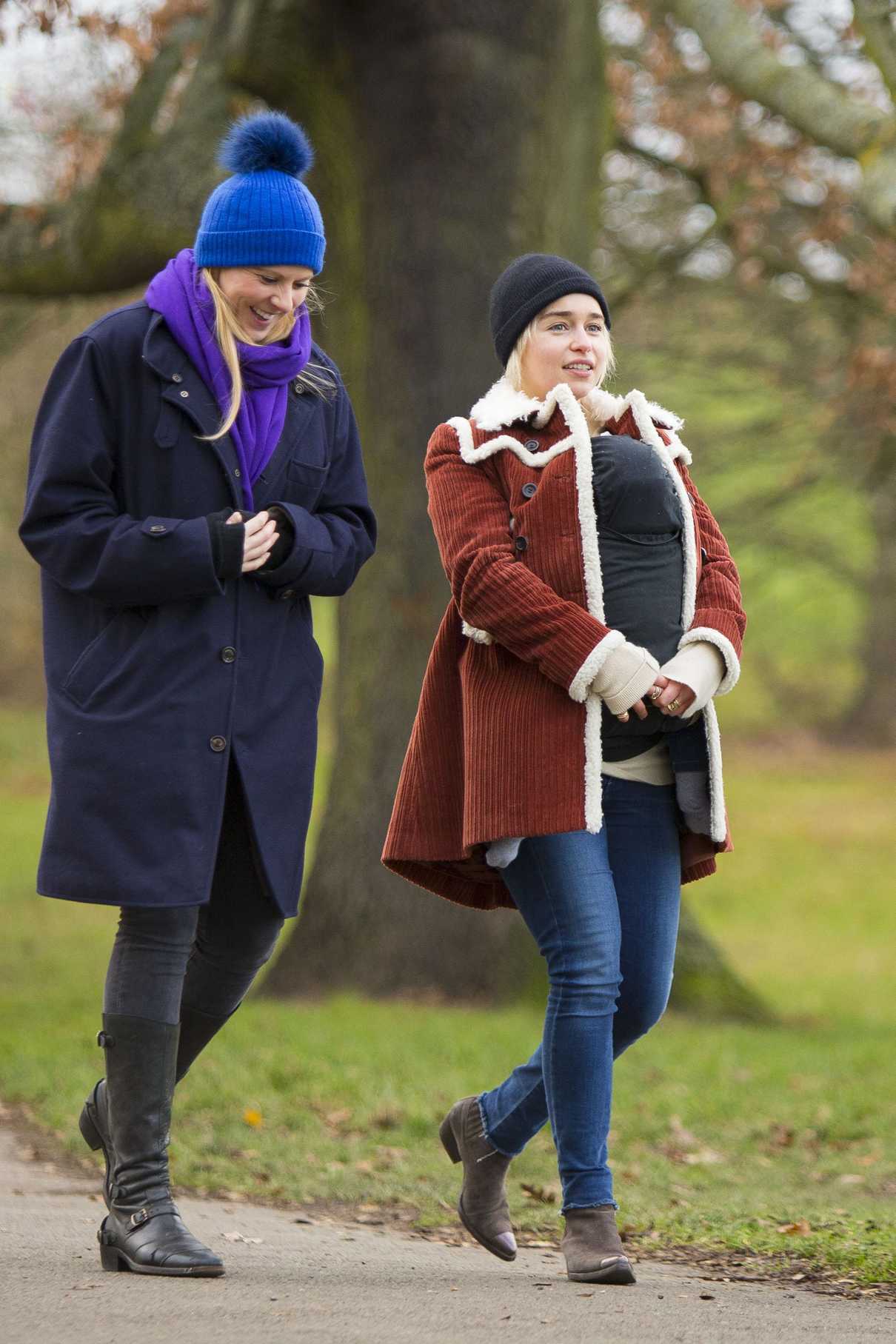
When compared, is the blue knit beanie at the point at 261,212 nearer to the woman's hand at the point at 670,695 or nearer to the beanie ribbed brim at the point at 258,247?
the beanie ribbed brim at the point at 258,247

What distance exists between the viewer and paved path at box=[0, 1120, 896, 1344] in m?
3.31

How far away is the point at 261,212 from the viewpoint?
3.98 meters

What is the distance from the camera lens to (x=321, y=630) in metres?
30.5

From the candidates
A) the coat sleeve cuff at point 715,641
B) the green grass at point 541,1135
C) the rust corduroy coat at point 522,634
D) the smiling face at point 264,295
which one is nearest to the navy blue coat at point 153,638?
the smiling face at point 264,295

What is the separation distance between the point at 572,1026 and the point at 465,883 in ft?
1.77

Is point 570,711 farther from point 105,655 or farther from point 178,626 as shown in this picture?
point 105,655

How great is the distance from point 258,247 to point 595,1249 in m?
2.19

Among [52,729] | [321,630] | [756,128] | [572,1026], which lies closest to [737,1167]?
[572,1026]

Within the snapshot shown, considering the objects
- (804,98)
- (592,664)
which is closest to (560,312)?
(592,664)

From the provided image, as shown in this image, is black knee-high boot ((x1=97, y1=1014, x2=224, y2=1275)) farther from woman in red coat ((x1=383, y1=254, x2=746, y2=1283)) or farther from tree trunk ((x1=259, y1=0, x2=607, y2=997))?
tree trunk ((x1=259, y1=0, x2=607, y2=997))

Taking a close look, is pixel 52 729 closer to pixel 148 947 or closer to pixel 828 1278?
pixel 148 947

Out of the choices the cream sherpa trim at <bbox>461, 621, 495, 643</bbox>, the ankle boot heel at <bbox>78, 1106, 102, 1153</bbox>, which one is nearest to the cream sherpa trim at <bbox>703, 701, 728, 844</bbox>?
the cream sherpa trim at <bbox>461, 621, 495, 643</bbox>

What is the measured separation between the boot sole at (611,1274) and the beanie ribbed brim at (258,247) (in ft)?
7.15

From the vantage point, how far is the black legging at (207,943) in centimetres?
391
